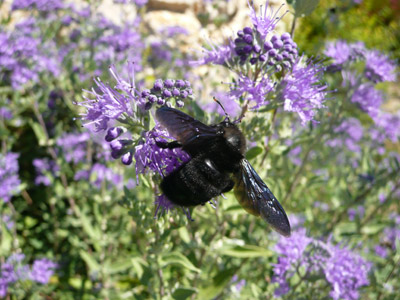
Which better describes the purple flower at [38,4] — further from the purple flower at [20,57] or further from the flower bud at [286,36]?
the flower bud at [286,36]

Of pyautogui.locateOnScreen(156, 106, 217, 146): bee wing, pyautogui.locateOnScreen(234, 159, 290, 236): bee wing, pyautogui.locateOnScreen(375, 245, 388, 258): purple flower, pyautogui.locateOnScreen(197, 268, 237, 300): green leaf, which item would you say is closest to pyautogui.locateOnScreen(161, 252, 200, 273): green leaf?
pyautogui.locateOnScreen(197, 268, 237, 300): green leaf

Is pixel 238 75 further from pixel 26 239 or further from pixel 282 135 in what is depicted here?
pixel 26 239

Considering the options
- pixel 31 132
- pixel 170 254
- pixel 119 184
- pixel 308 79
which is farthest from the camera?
pixel 31 132

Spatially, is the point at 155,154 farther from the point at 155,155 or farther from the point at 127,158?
the point at 127,158

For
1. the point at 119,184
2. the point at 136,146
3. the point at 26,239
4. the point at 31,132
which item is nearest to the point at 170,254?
the point at 136,146

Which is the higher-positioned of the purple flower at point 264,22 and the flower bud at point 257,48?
the purple flower at point 264,22

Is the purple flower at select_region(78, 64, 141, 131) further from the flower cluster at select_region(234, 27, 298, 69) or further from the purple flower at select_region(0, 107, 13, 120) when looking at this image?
the purple flower at select_region(0, 107, 13, 120)

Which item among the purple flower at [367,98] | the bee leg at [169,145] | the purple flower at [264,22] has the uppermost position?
the purple flower at [264,22]

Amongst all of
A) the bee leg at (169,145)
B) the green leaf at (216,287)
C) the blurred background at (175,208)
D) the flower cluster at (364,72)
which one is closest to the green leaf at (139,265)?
the blurred background at (175,208)
